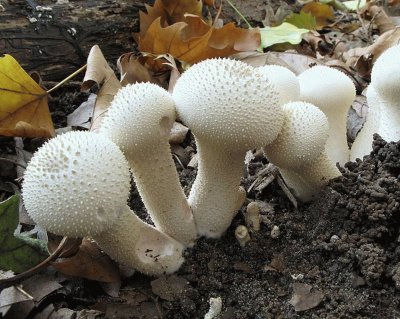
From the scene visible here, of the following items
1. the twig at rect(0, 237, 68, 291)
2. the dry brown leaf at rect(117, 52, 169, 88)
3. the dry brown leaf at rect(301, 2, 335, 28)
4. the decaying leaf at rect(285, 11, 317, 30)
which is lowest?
the dry brown leaf at rect(301, 2, 335, 28)

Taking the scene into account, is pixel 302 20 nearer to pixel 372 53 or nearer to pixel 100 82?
pixel 372 53

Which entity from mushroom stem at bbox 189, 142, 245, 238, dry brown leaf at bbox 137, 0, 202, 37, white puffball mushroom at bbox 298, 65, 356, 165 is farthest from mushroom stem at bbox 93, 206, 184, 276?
dry brown leaf at bbox 137, 0, 202, 37

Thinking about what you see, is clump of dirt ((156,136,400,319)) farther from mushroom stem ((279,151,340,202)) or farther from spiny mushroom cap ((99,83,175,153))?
spiny mushroom cap ((99,83,175,153))

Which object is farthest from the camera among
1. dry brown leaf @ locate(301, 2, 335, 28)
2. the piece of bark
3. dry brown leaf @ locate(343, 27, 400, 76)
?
dry brown leaf @ locate(301, 2, 335, 28)

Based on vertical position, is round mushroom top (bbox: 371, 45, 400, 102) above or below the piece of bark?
above

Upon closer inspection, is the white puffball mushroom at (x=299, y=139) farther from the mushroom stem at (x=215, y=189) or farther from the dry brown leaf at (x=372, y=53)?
the dry brown leaf at (x=372, y=53)

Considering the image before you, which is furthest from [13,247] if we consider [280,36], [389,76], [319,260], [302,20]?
[302,20]

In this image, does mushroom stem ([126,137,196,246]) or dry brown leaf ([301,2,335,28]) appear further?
dry brown leaf ([301,2,335,28])
